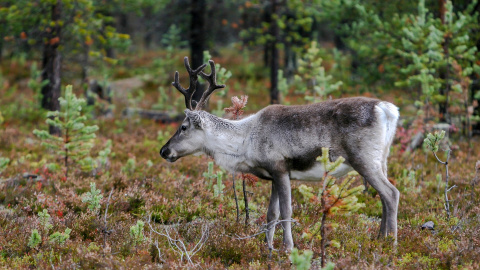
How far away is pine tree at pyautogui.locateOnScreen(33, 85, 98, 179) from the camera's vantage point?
975cm

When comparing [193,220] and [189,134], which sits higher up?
[189,134]

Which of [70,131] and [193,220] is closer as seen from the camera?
[193,220]

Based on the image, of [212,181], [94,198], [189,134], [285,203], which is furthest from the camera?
[212,181]

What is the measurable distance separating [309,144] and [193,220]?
2566 mm

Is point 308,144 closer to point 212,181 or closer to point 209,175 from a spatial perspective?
point 209,175

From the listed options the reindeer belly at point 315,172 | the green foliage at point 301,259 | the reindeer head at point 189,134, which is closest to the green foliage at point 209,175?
the reindeer head at point 189,134

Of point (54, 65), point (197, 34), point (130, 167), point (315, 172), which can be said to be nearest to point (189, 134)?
point (315, 172)

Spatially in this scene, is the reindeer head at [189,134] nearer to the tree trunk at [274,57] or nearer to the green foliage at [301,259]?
the green foliage at [301,259]

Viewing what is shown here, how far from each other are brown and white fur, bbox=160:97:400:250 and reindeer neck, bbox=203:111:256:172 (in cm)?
2

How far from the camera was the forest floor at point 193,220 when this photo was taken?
6.18m

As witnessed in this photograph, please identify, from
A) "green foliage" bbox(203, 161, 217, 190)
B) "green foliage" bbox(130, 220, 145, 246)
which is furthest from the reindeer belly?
"green foliage" bbox(203, 161, 217, 190)

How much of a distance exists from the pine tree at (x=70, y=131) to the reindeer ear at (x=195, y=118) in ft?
10.3

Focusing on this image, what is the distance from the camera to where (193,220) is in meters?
8.09

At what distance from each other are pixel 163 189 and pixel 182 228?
2.01 meters
